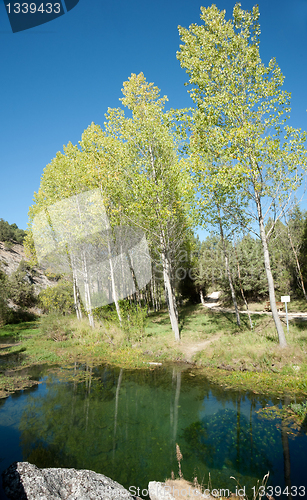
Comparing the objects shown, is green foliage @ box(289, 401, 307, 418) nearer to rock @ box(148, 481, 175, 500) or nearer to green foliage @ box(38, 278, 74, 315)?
rock @ box(148, 481, 175, 500)

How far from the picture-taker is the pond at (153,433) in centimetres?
548

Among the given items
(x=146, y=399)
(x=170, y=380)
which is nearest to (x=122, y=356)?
(x=170, y=380)

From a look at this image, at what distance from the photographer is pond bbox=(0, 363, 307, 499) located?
5.48m

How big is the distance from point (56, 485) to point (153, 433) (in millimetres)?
3604

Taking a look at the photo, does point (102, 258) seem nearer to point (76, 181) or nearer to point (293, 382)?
point (76, 181)

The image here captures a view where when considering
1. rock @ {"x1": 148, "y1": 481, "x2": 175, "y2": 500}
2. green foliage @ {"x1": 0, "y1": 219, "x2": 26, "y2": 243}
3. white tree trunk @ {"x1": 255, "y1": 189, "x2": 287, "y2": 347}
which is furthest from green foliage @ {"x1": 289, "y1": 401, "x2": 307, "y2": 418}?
green foliage @ {"x1": 0, "y1": 219, "x2": 26, "y2": 243}

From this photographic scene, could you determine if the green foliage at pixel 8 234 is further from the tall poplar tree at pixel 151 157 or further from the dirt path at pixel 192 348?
the dirt path at pixel 192 348

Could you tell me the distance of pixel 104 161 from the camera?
→ 1878 cm

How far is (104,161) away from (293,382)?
682 inches

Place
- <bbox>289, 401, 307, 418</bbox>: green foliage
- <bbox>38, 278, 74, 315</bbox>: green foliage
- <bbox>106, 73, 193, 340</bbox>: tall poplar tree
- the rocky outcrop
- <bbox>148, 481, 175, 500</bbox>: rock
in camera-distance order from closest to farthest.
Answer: <bbox>148, 481, 175, 500</bbox>: rock
<bbox>289, 401, 307, 418</bbox>: green foliage
<bbox>106, 73, 193, 340</bbox>: tall poplar tree
<bbox>38, 278, 74, 315</bbox>: green foliage
the rocky outcrop

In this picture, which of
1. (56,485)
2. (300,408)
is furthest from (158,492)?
(300,408)

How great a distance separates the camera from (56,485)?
4.27 metres

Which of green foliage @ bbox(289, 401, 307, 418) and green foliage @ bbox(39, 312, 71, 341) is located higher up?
green foliage @ bbox(39, 312, 71, 341)

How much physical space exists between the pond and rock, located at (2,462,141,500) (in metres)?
0.27
